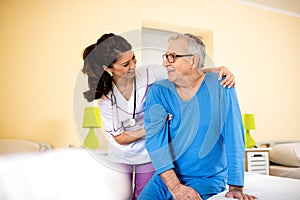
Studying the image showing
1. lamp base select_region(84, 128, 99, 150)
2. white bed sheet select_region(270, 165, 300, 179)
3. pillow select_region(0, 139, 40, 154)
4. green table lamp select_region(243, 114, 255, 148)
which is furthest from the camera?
green table lamp select_region(243, 114, 255, 148)

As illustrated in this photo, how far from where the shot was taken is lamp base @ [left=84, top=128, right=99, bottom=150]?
4.27ft

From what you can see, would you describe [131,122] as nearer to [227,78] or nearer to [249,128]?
[227,78]

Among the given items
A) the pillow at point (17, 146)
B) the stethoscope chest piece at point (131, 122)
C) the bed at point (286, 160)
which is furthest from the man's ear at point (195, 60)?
the bed at point (286, 160)

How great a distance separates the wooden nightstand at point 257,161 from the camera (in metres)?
2.91

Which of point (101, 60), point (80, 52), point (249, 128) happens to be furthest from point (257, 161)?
point (101, 60)

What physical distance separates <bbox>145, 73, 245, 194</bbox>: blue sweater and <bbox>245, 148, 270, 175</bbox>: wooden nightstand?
184 centimetres

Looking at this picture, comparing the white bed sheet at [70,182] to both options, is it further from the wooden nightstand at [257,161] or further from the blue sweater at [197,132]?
the wooden nightstand at [257,161]

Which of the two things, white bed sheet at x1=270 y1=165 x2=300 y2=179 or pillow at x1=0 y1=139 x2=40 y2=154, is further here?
white bed sheet at x1=270 y1=165 x2=300 y2=179

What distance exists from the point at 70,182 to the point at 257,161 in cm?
222

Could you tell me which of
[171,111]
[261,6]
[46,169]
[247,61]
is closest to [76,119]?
[46,169]

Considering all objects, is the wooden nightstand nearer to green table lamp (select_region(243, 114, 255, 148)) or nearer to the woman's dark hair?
green table lamp (select_region(243, 114, 255, 148))

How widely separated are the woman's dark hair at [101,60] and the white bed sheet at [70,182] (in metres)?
0.28

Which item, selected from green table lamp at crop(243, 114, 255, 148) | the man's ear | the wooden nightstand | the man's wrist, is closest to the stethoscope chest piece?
the man's ear

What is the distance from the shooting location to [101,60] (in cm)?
123
